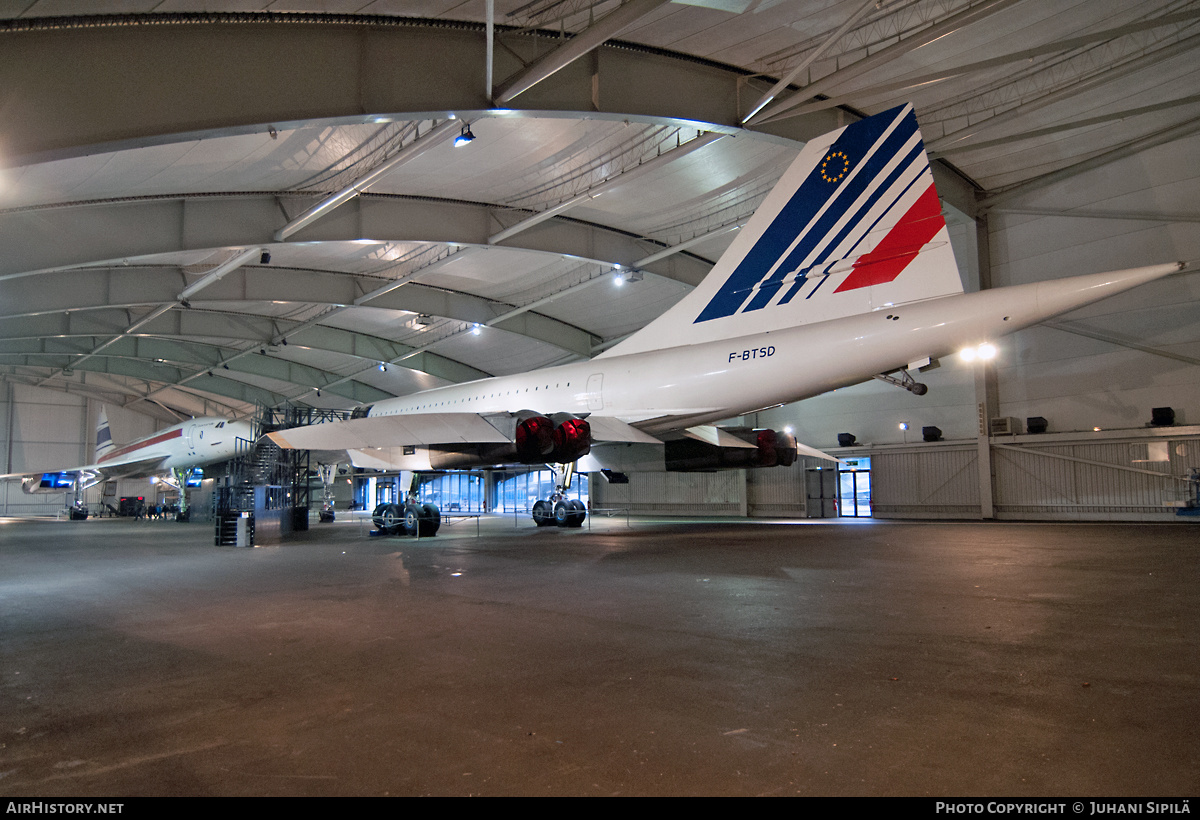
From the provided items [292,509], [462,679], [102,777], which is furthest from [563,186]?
[102,777]

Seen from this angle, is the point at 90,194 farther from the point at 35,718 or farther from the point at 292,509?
the point at 35,718

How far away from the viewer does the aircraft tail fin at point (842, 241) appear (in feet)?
26.1

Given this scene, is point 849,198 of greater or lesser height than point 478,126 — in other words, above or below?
below

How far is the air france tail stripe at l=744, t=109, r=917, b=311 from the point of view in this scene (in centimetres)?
812

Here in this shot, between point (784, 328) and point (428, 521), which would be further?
point (428, 521)

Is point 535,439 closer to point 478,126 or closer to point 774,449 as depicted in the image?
point 774,449

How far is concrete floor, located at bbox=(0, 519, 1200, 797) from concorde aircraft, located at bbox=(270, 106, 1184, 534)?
9.04 feet

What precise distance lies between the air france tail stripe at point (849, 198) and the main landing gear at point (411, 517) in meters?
8.41

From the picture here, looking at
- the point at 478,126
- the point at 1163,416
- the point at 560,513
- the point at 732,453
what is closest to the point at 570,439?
the point at 732,453

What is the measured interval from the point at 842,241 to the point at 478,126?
23.1ft

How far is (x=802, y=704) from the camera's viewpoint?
10.4 ft

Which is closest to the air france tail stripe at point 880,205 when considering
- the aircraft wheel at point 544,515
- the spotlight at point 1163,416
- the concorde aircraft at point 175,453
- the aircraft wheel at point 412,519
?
the aircraft wheel at point 412,519

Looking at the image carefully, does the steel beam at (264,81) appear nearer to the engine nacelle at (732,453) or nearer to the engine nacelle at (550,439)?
the engine nacelle at (550,439)

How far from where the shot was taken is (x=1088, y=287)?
6.66m
